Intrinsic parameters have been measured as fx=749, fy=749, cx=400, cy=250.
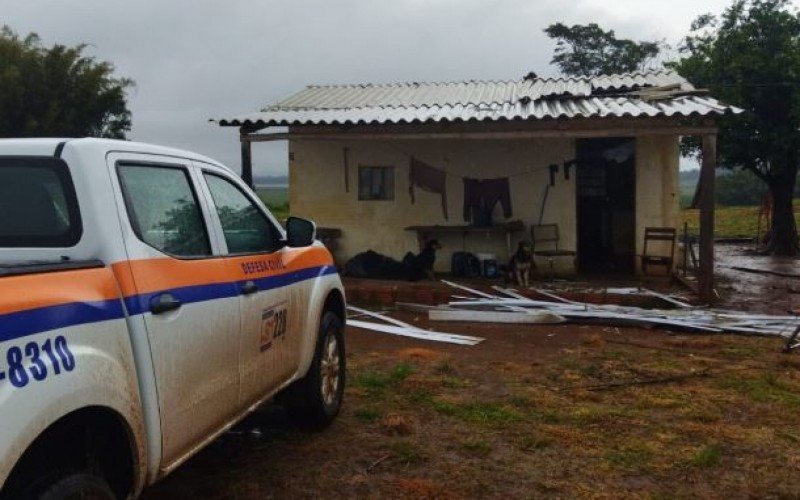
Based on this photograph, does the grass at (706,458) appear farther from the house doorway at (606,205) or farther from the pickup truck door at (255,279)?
the house doorway at (606,205)

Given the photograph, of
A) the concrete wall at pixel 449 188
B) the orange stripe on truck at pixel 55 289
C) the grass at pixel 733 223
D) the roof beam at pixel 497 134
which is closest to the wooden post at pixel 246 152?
the roof beam at pixel 497 134

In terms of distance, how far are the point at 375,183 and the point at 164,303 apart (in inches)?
427

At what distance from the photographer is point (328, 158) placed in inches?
540

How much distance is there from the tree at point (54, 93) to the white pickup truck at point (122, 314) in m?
19.7

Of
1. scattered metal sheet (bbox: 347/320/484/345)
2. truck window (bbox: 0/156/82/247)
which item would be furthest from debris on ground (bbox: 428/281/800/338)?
truck window (bbox: 0/156/82/247)

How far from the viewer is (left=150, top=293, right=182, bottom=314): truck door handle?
2.83 m

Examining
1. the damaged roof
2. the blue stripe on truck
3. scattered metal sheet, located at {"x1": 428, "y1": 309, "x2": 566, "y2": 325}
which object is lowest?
scattered metal sheet, located at {"x1": 428, "y1": 309, "x2": 566, "y2": 325}

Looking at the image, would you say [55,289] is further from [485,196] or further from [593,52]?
[593,52]

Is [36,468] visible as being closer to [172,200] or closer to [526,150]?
[172,200]

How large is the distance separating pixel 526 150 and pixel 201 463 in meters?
9.75

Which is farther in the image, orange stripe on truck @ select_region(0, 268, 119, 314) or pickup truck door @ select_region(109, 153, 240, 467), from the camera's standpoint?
pickup truck door @ select_region(109, 153, 240, 467)

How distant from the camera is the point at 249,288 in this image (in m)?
3.70

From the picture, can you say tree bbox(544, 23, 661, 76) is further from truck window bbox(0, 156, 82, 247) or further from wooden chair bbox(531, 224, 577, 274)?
truck window bbox(0, 156, 82, 247)

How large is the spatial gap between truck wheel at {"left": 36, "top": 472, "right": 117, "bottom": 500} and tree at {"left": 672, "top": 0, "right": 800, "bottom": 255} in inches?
710
